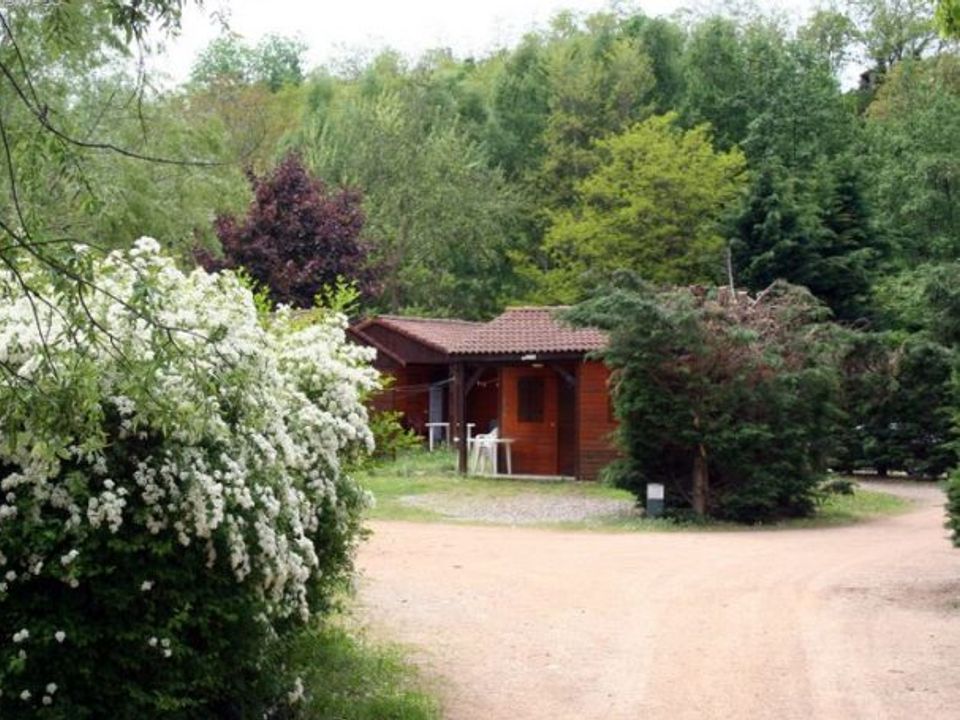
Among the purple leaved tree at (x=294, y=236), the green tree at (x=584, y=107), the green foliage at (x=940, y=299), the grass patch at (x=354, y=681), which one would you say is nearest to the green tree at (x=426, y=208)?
the green tree at (x=584, y=107)

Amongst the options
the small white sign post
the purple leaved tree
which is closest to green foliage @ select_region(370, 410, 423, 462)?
the small white sign post

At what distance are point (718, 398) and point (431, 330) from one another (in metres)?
14.2

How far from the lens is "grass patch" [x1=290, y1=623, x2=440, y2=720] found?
7.59m

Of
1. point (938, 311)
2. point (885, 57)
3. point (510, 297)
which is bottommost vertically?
point (938, 311)

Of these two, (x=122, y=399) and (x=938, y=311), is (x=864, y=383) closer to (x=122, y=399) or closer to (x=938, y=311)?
(x=938, y=311)

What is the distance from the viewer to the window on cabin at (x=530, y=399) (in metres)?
28.8

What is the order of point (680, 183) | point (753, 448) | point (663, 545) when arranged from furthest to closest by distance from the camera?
point (680, 183), point (753, 448), point (663, 545)

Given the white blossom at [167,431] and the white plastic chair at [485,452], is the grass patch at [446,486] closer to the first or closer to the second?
the white plastic chair at [485,452]

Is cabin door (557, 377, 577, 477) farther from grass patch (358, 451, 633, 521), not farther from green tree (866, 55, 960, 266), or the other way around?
green tree (866, 55, 960, 266)

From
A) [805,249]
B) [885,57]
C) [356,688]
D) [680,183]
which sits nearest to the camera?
[356,688]

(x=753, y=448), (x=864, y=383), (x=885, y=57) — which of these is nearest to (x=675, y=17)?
(x=885, y=57)

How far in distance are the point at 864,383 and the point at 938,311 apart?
2803 mm

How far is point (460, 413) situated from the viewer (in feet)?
92.7

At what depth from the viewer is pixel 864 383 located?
24328mm
